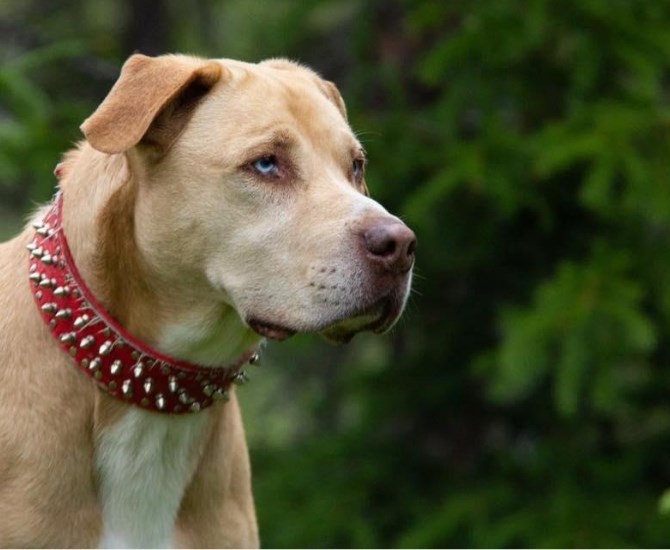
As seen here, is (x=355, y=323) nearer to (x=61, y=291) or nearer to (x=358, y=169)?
(x=358, y=169)

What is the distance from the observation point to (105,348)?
Answer: 3371 millimetres

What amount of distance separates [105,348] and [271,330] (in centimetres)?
43

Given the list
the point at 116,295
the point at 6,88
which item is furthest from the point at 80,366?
the point at 6,88

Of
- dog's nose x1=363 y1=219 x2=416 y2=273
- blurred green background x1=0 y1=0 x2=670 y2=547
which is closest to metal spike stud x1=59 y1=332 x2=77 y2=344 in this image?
dog's nose x1=363 y1=219 x2=416 y2=273

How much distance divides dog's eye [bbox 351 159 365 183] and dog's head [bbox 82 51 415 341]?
194mm

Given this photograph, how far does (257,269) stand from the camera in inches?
134

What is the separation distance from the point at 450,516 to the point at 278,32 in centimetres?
306

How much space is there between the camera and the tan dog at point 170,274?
132 inches

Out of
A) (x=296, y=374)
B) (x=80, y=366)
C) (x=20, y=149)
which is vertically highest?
(x=80, y=366)

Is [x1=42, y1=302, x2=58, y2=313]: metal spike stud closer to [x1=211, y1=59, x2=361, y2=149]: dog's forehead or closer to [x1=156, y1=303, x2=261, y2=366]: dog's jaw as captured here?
[x1=156, y1=303, x2=261, y2=366]: dog's jaw

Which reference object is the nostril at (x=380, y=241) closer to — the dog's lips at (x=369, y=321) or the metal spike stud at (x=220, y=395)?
the dog's lips at (x=369, y=321)

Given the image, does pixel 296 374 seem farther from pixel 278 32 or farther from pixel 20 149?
pixel 20 149

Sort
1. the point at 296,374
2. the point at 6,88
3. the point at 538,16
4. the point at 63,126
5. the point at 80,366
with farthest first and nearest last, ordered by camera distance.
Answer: the point at 296,374, the point at 63,126, the point at 538,16, the point at 6,88, the point at 80,366

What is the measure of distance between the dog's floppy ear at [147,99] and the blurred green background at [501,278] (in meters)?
2.04
